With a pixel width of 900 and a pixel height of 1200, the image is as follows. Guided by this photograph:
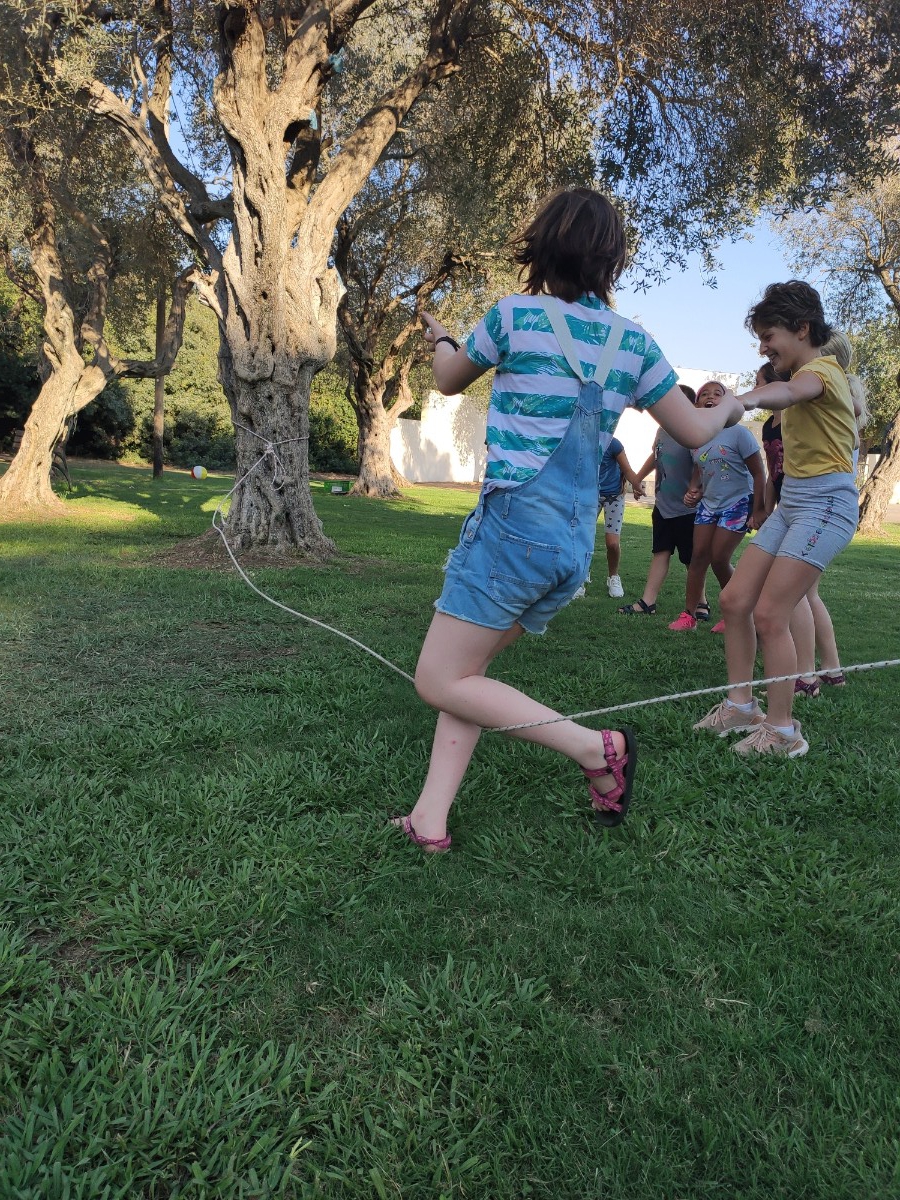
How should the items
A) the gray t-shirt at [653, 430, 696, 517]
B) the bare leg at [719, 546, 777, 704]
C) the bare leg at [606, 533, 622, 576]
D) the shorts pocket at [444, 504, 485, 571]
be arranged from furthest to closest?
the bare leg at [606, 533, 622, 576], the gray t-shirt at [653, 430, 696, 517], the bare leg at [719, 546, 777, 704], the shorts pocket at [444, 504, 485, 571]

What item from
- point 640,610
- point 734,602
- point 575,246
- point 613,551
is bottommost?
point 640,610

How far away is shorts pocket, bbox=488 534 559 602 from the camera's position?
2.34m

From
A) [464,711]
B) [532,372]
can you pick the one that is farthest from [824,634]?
[532,372]

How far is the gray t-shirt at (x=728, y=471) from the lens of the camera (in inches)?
223

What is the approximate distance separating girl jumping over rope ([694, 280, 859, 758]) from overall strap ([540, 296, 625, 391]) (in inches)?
55.0

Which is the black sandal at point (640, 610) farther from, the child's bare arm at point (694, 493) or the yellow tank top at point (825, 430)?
the yellow tank top at point (825, 430)

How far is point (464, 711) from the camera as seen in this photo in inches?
98.5

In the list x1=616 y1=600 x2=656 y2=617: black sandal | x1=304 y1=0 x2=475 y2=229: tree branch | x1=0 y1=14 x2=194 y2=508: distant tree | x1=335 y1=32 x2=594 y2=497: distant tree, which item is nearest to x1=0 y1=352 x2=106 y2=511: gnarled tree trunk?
x1=0 y1=14 x2=194 y2=508: distant tree

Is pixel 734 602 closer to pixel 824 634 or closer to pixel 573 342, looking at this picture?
pixel 824 634

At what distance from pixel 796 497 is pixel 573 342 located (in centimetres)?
170

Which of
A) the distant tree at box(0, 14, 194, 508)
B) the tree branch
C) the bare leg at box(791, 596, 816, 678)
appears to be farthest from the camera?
the distant tree at box(0, 14, 194, 508)

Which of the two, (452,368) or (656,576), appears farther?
(656,576)

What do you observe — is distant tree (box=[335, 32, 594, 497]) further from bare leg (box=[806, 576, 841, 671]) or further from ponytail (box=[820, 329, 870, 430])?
bare leg (box=[806, 576, 841, 671])

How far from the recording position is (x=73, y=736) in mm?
3432
